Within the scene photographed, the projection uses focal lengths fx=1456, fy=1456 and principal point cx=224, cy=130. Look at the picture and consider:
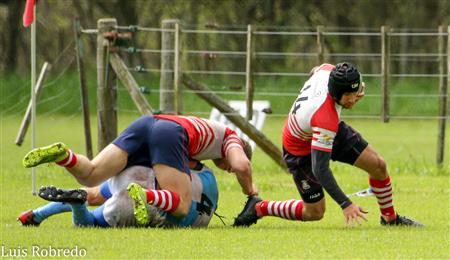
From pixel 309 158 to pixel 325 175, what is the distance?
563mm

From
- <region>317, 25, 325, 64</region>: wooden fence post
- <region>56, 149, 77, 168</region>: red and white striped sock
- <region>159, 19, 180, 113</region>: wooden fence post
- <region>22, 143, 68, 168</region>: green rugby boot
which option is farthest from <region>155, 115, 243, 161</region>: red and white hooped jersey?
<region>317, 25, 325, 64</region>: wooden fence post

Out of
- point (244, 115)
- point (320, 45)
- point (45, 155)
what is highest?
point (45, 155)

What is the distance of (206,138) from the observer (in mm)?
12688

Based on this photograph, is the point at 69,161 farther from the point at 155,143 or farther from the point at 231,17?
the point at 231,17

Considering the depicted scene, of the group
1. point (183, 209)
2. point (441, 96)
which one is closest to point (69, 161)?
point (183, 209)

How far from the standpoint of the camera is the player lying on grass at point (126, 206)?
12258mm

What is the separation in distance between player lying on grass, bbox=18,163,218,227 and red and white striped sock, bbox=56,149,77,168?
0.79 ft

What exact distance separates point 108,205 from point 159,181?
0.48 m

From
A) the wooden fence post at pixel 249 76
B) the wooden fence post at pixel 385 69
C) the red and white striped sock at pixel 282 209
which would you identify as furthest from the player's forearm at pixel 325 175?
the wooden fence post at pixel 385 69

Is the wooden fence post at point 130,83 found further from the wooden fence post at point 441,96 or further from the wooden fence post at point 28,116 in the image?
the wooden fence post at point 441,96

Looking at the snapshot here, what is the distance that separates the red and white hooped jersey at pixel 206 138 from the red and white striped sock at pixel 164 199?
65cm

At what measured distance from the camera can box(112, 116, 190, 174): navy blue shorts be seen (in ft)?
40.3

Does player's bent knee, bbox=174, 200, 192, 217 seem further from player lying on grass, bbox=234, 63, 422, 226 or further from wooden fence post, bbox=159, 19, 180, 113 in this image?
wooden fence post, bbox=159, 19, 180, 113

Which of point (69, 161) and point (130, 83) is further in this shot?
point (130, 83)
